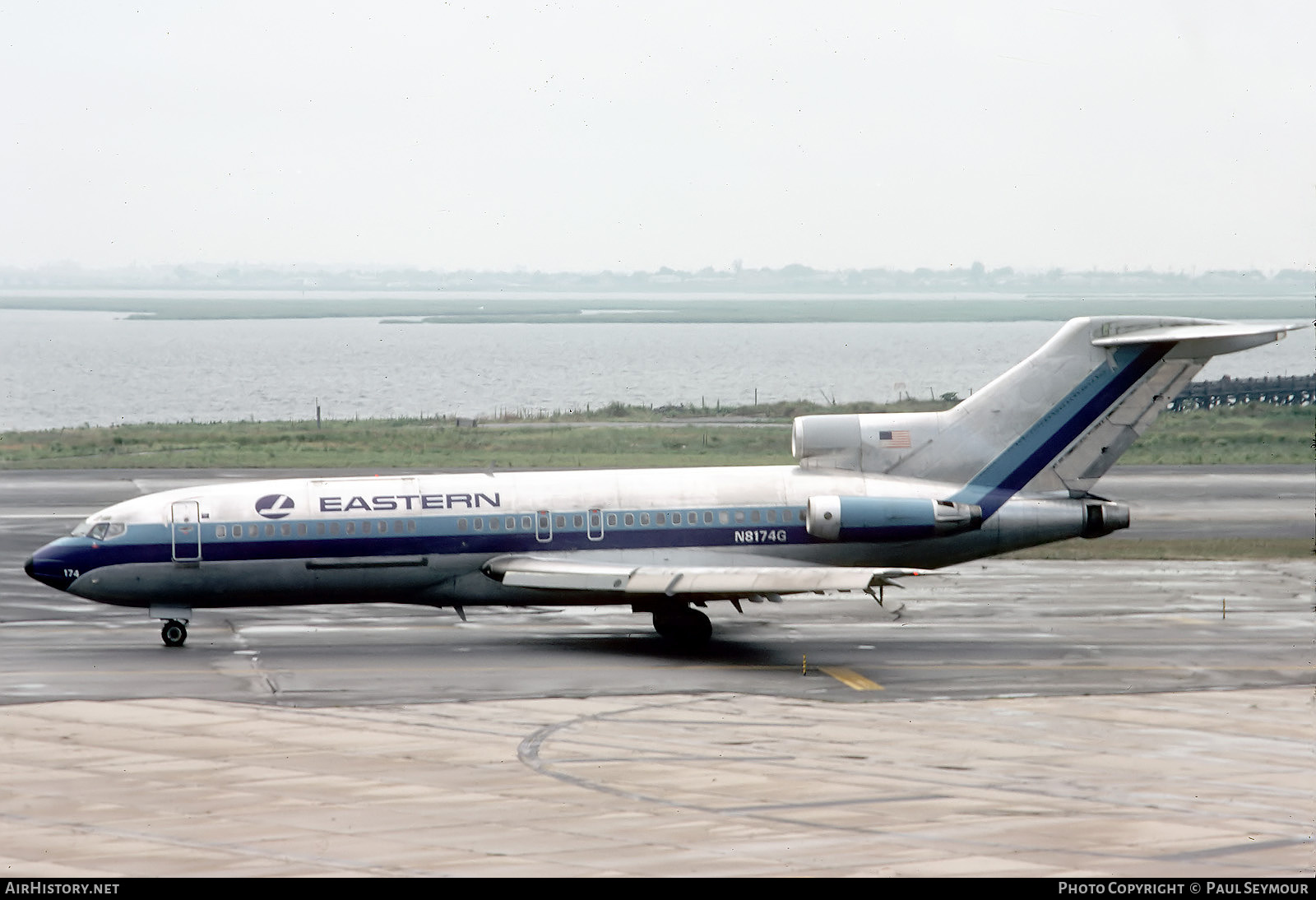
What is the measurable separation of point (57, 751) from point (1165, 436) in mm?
64669

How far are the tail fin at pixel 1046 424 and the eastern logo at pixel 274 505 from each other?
1121 cm

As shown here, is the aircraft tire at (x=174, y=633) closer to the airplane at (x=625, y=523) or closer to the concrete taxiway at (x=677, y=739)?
the airplane at (x=625, y=523)

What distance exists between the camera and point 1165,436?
7688 cm

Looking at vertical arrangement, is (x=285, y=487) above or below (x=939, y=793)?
above

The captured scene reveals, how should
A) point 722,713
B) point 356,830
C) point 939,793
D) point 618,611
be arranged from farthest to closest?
point 618,611 → point 722,713 → point 939,793 → point 356,830

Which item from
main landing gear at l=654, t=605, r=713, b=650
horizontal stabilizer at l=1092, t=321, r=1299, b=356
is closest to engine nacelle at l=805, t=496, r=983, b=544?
main landing gear at l=654, t=605, r=713, b=650

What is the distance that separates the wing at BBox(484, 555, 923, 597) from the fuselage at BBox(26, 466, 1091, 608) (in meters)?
0.51

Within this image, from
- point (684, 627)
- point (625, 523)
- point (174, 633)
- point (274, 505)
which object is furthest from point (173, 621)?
point (684, 627)

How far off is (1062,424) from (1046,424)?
33 centimetres

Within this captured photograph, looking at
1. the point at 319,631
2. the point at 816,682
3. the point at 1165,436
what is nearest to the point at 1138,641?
the point at 816,682

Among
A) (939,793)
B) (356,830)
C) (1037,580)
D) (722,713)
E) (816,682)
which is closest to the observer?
(356,830)

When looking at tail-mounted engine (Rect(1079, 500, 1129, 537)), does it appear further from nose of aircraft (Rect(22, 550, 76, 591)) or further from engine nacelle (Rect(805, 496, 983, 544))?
nose of aircraft (Rect(22, 550, 76, 591))

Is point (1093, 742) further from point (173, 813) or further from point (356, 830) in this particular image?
point (173, 813)

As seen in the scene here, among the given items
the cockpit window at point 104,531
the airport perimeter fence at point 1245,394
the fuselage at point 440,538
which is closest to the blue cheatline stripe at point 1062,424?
the fuselage at point 440,538
